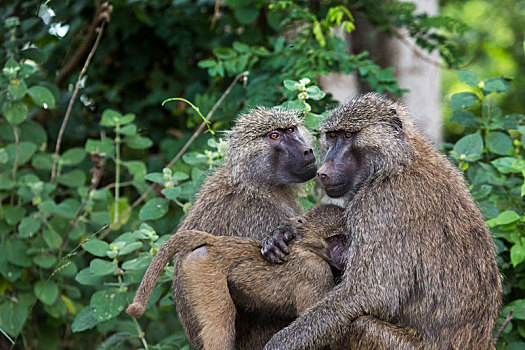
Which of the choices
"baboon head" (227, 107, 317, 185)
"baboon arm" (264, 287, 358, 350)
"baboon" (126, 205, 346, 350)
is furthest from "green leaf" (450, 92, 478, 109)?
"baboon arm" (264, 287, 358, 350)

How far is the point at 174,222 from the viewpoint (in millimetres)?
4395

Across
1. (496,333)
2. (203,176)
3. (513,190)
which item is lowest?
(496,333)

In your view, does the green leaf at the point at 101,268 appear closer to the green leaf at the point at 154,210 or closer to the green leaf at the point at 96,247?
the green leaf at the point at 96,247

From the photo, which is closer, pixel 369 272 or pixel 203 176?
pixel 369 272

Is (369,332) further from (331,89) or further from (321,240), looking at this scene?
(331,89)

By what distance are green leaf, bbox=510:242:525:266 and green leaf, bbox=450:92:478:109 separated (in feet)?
3.03

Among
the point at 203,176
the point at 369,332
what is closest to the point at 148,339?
the point at 203,176

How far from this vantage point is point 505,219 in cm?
346

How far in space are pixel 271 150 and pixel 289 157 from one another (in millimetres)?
116

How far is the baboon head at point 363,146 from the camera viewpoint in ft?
9.95

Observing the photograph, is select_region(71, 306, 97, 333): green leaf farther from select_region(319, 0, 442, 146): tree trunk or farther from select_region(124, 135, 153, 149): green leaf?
select_region(319, 0, 442, 146): tree trunk

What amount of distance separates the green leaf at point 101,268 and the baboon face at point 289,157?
3.12ft

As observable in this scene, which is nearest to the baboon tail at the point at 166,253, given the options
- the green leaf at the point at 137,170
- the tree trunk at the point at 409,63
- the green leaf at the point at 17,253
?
the green leaf at the point at 137,170

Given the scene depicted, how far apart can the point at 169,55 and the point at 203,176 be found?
2.65 metres
